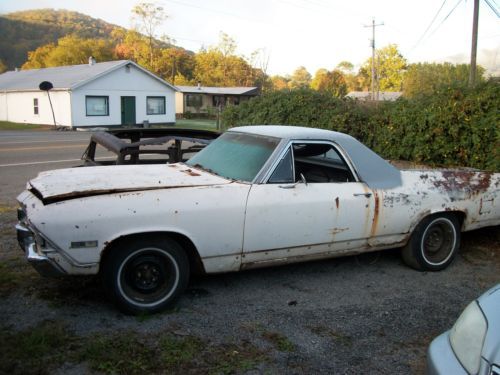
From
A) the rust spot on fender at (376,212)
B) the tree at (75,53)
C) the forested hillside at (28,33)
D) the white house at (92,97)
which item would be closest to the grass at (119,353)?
the rust spot on fender at (376,212)

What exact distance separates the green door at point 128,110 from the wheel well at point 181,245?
3209 centimetres

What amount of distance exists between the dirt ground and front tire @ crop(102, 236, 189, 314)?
0.13 metres

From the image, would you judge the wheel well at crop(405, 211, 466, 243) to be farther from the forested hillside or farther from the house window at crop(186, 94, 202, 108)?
the forested hillside

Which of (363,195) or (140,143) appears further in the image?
(140,143)

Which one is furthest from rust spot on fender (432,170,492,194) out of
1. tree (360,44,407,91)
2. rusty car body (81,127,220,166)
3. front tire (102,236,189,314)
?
tree (360,44,407,91)

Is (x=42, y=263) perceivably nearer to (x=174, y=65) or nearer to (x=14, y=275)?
(x=14, y=275)

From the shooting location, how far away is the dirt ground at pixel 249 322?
319 cm

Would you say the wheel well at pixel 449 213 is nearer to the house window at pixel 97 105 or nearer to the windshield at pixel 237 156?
the windshield at pixel 237 156

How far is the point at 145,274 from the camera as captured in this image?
383 centimetres

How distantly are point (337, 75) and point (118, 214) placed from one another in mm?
85414

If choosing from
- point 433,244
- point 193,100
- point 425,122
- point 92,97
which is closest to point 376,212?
point 433,244

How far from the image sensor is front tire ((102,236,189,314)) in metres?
3.69

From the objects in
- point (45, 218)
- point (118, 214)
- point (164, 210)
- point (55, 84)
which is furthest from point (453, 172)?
point (55, 84)

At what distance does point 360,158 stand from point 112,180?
2.45 m
